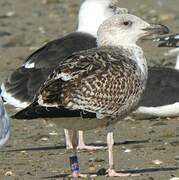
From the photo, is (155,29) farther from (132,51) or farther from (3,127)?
(3,127)

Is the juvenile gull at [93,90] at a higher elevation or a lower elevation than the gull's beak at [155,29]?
lower

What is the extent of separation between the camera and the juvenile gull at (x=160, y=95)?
38.2ft

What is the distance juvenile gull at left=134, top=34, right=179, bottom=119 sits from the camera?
11.6m

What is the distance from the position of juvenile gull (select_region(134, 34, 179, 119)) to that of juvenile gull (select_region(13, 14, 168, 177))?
2925 millimetres

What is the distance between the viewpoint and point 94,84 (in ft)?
27.4

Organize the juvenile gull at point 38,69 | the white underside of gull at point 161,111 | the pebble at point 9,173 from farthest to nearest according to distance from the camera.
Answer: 1. the white underside of gull at point 161,111
2. the juvenile gull at point 38,69
3. the pebble at point 9,173

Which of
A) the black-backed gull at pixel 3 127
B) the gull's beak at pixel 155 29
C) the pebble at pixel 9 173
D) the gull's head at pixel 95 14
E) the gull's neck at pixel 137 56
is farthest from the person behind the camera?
the gull's head at pixel 95 14

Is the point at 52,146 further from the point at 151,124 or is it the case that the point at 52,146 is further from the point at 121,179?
the point at 121,179

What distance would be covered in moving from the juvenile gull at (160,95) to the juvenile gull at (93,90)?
9.60 feet

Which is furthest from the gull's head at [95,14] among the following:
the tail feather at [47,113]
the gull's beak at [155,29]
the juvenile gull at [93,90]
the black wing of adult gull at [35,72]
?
the tail feather at [47,113]

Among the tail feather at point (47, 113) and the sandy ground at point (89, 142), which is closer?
the tail feather at point (47, 113)

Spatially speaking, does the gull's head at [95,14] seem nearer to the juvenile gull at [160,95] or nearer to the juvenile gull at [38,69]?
the juvenile gull at [38,69]

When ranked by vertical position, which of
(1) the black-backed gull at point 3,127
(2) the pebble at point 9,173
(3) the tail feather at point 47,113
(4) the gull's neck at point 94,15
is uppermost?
(3) the tail feather at point 47,113

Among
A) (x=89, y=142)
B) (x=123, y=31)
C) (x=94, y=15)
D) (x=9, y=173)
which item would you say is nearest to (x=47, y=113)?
(x=9, y=173)
